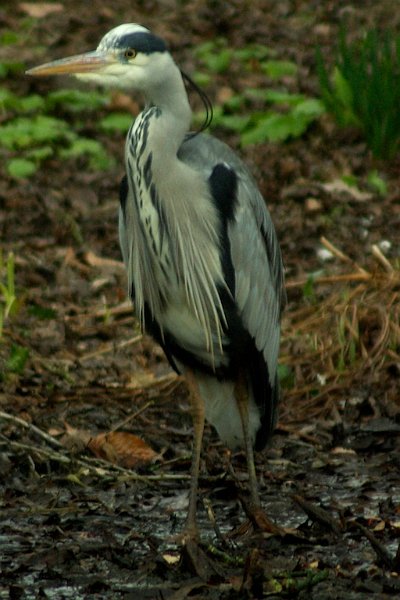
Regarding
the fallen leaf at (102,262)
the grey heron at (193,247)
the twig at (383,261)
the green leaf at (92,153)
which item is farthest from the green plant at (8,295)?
the green leaf at (92,153)

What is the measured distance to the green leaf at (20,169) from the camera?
916cm

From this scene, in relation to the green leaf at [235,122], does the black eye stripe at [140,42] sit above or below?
above

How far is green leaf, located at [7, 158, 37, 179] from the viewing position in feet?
30.0

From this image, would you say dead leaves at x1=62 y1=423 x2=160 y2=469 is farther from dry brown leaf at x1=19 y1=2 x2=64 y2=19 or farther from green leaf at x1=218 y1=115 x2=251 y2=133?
dry brown leaf at x1=19 y1=2 x2=64 y2=19

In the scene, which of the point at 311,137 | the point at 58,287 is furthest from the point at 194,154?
the point at 311,137

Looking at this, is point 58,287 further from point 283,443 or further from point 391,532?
point 391,532

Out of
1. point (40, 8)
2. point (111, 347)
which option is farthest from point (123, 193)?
point (40, 8)

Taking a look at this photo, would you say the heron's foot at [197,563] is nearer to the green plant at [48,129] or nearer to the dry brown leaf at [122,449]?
the dry brown leaf at [122,449]

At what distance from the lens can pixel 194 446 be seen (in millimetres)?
5078

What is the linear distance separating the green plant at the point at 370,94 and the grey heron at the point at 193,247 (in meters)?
3.29

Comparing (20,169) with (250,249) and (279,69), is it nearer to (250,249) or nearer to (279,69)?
(279,69)

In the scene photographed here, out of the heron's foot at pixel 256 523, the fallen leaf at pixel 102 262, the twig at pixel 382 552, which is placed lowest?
the fallen leaf at pixel 102 262

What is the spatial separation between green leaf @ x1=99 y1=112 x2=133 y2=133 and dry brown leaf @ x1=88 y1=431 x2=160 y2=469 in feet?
14.9

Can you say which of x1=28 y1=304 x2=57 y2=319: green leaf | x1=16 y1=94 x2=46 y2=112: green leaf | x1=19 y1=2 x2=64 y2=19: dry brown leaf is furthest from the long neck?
x1=19 y1=2 x2=64 y2=19: dry brown leaf
